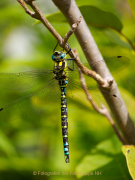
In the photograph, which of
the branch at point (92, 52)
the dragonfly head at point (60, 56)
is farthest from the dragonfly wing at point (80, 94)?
the branch at point (92, 52)

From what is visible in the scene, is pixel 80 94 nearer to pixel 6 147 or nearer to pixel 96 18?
pixel 96 18

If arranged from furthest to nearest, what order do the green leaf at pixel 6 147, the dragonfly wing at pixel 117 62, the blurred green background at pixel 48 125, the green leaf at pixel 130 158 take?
the green leaf at pixel 6 147
the blurred green background at pixel 48 125
the dragonfly wing at pixel 117 62
the green leaf at pixel 130 158

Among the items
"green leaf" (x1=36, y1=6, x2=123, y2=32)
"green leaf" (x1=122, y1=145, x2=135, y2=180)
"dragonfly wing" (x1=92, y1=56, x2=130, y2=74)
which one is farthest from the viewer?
"dragonfly wing" (x1=92, y1=56, x2=130, y2=74)

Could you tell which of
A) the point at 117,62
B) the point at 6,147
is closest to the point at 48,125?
the point at 6,147

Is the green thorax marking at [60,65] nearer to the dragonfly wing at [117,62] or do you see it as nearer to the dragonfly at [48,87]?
the dragonfly at [48,87]

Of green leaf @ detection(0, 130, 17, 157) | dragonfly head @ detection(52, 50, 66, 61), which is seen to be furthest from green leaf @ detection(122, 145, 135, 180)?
green leaf @ detection(0, 130, 17, 157)

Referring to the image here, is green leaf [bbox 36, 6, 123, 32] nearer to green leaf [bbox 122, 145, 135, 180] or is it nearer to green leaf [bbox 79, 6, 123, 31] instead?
green leaf [bbox 79, 6, 123, 31]
